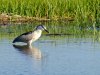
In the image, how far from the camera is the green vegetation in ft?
64.6

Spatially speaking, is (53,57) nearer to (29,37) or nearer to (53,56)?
(53,56)

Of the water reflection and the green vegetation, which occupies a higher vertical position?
the green vegetation

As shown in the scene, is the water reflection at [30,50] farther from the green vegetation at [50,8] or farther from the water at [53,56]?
the green vegetation at [50,8]

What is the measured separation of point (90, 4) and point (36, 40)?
5.74m

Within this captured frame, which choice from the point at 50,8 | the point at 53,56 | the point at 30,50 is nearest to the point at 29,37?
the point at 30,50

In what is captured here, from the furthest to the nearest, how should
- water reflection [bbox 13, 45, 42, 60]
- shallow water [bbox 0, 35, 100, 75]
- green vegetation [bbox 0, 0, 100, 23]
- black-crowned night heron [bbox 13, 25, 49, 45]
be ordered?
green vegetation [bbox 0, 0, 100, 23]
black-crowned night heron [bbox 13, 25, 49, 45]
water reflection [bbox 13, 45, 42, 60]
shallow water [bbox 0, 35, 100, 75]

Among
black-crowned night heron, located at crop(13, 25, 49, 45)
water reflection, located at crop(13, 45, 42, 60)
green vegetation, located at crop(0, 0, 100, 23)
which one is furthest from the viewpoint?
green vegetation, located at crop(0, 0, 100, 23)

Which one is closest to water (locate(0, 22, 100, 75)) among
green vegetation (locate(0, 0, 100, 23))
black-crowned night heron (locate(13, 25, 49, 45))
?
black-crowned night heron (locate(13, 25, 49, 45))

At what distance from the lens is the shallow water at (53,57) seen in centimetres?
978

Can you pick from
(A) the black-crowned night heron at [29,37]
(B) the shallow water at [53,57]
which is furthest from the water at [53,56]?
(A) the black-crowned night heron at [29,37]

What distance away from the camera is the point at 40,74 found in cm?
944

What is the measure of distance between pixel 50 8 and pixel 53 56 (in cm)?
854

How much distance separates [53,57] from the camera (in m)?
11.3

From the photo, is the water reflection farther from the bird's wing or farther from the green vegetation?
the green vegetation
